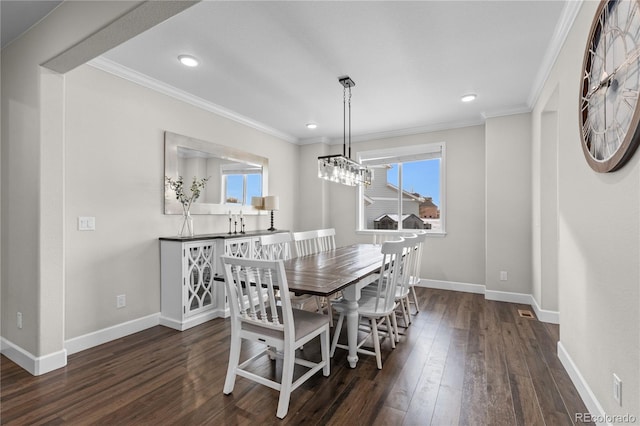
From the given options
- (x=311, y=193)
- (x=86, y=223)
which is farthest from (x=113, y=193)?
(x=311, y=193)

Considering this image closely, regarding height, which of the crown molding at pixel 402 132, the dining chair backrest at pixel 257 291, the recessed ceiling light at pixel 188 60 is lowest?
the dining chair backrest at pixel 257 291

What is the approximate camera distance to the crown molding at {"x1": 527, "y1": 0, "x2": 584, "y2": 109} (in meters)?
2.04

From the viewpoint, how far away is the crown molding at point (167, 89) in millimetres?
2770

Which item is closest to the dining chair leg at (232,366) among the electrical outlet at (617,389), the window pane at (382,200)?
the electrical outlet at (617,389)

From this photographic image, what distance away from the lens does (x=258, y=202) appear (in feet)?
15.0

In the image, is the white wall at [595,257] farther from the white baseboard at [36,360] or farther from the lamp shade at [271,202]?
the white baseboard at [36,360]

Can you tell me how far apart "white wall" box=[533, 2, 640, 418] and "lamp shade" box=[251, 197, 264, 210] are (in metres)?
3.57

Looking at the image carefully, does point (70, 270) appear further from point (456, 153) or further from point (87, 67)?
point (456, 153)

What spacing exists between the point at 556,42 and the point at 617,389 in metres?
2.47

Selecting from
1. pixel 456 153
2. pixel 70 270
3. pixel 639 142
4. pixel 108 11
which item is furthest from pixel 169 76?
pixel 456 153

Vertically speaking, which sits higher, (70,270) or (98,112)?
(98,112)

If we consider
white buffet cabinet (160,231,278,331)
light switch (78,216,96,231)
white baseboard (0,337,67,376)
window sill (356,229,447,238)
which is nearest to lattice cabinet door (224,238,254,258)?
white buffet cabinet (160,231,278,331)

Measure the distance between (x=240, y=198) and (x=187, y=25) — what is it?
2.41 meters

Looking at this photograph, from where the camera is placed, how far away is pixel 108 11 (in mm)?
1773
